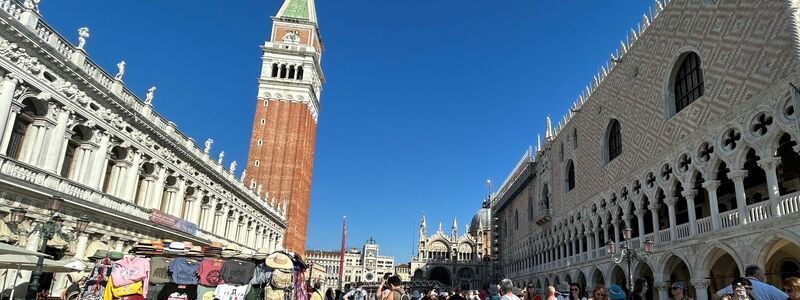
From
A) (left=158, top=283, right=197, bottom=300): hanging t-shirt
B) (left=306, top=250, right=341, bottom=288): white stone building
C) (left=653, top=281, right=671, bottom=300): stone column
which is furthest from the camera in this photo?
(left=306, top=250, right=341, bottom=288): white stone building

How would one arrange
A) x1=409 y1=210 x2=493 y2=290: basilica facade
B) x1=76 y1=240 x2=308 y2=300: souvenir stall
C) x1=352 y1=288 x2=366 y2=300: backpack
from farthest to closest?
1. x1=409 y1=210 x2=493 y2=290: basilica facade
2. x1=352 y1=288 x2=366 y2=300: backpack
3. x1=76 y1=240 x2=308 y2=300: souvenir stall

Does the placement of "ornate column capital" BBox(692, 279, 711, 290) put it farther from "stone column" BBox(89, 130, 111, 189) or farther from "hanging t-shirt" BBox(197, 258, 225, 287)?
"stone column" BBox(89, 130, 111, 189)

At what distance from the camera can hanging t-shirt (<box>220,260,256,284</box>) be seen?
10625 mm

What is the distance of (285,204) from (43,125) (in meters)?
35.5

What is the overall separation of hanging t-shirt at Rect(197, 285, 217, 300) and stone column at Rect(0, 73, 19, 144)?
23.8 feet

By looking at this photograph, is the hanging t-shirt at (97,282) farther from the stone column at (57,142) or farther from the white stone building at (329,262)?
the white stone building at (329,262)

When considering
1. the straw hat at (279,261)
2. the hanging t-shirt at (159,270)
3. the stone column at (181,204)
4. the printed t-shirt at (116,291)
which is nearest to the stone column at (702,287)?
the straw hat at (279,261)

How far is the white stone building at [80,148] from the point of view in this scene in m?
13.1

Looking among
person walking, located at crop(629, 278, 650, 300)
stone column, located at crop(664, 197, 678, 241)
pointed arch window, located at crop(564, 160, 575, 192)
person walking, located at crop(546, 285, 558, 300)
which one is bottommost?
person walking, located at crop(546, 285, 558, 300)

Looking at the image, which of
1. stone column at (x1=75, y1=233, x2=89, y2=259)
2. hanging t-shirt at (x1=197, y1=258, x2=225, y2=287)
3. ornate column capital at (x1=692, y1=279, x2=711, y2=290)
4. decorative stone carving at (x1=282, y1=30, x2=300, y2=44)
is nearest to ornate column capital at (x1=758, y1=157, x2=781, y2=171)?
ornate column capital at (x1=692, y1=279, x2=711, y2=290)

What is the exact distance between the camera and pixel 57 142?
1486 centimetres

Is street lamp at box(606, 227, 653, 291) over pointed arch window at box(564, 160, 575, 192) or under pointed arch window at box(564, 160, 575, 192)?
under

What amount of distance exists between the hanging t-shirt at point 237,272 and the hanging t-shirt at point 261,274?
80cm

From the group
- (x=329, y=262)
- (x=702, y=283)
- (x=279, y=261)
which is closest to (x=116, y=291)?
(x=279, y=261)
